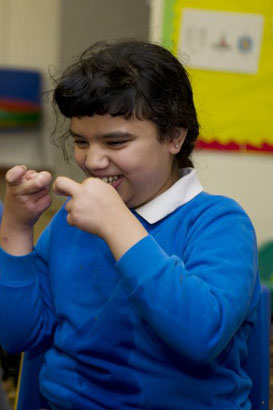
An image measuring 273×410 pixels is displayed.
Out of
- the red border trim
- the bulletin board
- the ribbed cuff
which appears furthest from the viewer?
the red border trim

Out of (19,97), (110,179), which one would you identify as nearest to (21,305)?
(110,179)

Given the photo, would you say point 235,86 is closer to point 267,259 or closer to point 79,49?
point 267,259

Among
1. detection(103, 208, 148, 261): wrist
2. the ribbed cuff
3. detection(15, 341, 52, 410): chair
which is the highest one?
detection(103, 208, 148, 261): wrist

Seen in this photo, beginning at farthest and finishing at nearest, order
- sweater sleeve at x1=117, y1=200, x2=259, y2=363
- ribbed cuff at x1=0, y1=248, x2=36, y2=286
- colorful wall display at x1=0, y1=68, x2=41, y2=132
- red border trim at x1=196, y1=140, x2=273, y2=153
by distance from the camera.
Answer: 1. colorful wall display at x1=0, y1=68, x2=41, y2=132
2. red border trim at x1=196, y1=140, x2=273, y2=153
3. ribbed cuff at x1=0, y1=248, x2=36, y2=286
4. sweater sleeve at x1=117, y1=200, x2=259, y2=363

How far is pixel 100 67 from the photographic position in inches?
40.8

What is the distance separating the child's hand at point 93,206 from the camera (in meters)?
0.88

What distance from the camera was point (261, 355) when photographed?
1.14 meters

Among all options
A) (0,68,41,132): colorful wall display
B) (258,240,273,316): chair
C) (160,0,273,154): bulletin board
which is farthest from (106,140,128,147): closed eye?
(0,68,41,132): colorful wall display

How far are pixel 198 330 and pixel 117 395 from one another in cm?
24

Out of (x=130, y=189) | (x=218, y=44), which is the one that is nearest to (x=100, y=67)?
(x=130, y=189)

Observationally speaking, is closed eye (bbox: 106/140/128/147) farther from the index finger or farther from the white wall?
the white wall

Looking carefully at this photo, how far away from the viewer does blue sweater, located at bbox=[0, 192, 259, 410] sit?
2.83 feet

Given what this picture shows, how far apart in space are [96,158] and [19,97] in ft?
14.0

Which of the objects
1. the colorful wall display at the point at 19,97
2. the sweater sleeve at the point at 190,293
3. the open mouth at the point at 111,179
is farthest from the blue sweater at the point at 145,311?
the colorful wall display at the point at 19,97
